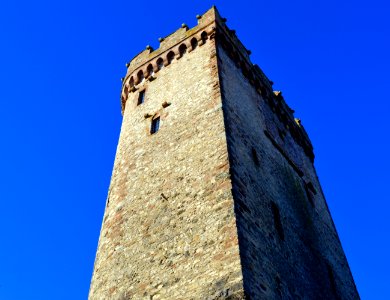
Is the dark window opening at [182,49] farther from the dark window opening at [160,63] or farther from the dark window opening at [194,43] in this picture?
the dark window opening at [160,63]

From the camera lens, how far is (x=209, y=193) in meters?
9.18

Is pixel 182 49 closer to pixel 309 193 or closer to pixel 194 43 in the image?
pixel 194 43

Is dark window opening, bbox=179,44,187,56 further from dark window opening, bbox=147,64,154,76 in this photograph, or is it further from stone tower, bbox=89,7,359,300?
dark window opening, bbox=147,64,154,76

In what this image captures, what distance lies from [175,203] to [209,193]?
935mm

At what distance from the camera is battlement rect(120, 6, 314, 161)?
46.8 feet

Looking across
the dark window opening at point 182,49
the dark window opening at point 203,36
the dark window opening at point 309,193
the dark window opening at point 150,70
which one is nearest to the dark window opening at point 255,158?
the dark window opening at point 309,193

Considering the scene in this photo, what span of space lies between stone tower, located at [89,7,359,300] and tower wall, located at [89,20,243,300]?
28 millimetres

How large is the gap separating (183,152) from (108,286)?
3479 mm

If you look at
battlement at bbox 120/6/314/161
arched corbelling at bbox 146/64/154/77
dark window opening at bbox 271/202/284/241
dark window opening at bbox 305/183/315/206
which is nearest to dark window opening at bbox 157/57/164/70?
battlement at bbox 120/6/314/161

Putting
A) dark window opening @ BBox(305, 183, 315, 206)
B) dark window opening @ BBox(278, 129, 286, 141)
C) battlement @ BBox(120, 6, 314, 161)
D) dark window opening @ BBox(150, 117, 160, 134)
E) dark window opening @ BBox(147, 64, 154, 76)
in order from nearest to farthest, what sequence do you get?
dark window opening @ BBox(150, 117, 160, 134)
dark window opening @ BBox(305, 183, 315, 206)
battlement @ BBox(120, 6, 314, 161)
dark window opening @ BBox(278, 129, 286, 141)
dark window opening @ BBox(147, 64, 154, 76)

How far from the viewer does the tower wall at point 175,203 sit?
320 inches

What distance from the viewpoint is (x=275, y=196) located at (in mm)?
10953

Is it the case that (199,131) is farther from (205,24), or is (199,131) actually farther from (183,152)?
(205,24)

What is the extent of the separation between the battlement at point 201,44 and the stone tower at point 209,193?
47mm
